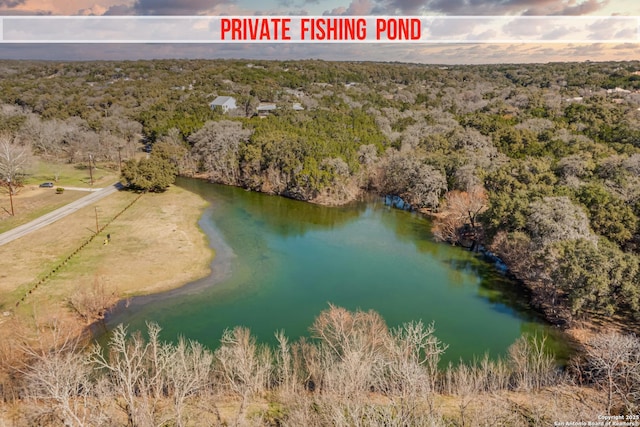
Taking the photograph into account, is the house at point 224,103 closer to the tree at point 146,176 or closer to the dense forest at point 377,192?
the dense forest at point 377,192

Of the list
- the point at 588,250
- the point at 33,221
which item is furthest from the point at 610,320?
the point at 33,221

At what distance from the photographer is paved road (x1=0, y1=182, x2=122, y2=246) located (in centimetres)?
4112

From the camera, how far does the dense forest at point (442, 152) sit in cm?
3259

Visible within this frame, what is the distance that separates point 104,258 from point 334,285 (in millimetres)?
20362

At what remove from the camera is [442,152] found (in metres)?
59.2

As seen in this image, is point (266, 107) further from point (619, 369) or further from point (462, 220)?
point (619, 369)

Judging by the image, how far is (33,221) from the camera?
4512cm

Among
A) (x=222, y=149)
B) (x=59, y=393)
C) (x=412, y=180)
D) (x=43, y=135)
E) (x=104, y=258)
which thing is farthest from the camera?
(x=43, y=135)

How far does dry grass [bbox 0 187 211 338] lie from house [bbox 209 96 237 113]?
4839cm

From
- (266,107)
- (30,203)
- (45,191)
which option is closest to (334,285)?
(30,203)

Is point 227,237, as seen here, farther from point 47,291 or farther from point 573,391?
point 573,391

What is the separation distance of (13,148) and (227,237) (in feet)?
125

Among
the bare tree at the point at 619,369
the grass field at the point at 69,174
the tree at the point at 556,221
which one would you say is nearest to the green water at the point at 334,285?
the tree at the point at 556,221

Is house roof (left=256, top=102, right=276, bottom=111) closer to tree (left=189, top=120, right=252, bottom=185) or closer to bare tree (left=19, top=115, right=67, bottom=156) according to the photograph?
tree (left=189, top=120, right=252, bottom=185)
